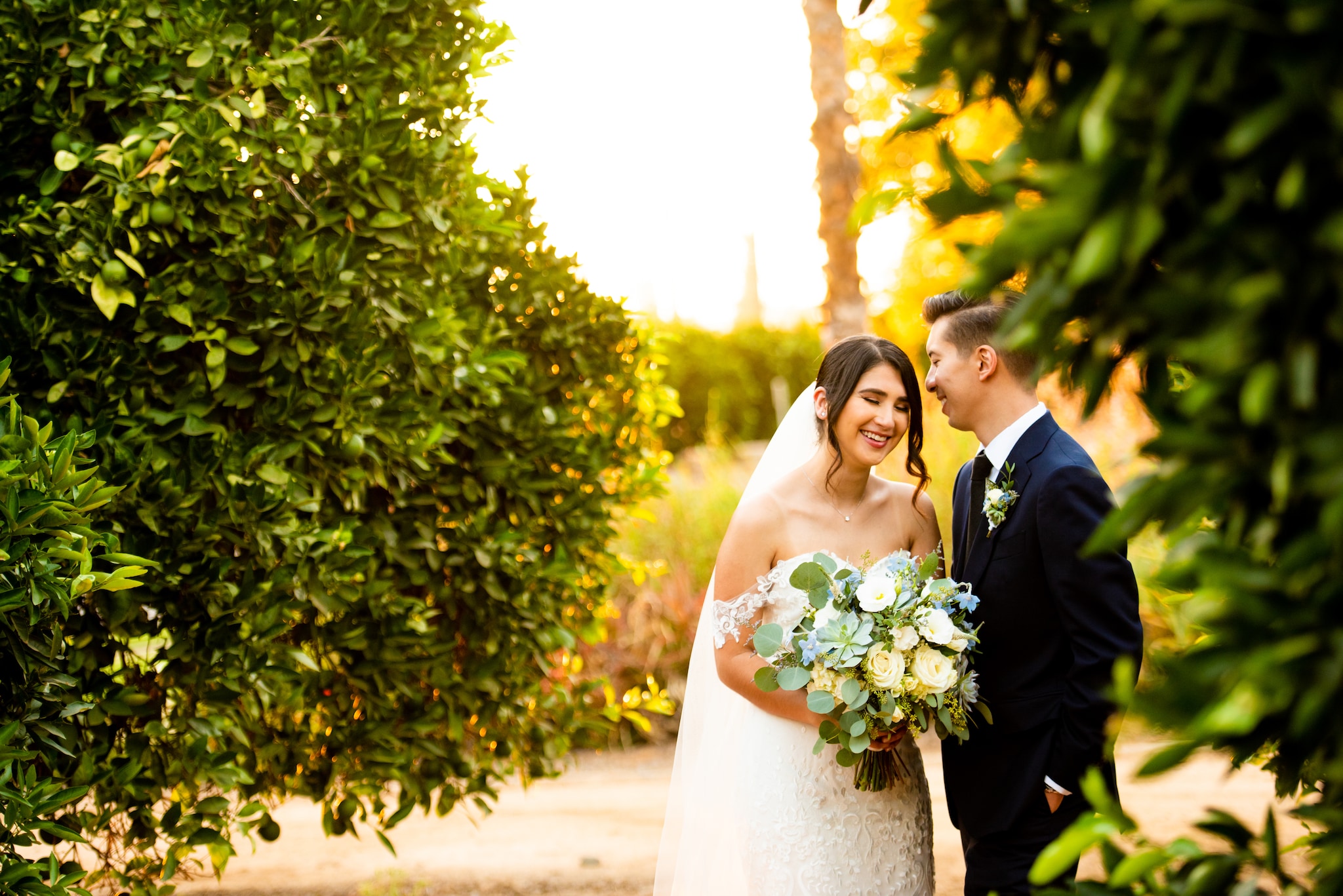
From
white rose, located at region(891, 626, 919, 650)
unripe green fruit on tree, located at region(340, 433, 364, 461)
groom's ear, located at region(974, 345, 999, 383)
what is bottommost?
white rose, located at region(891, 626, 919, 650)

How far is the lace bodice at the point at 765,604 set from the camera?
3254 millimetres

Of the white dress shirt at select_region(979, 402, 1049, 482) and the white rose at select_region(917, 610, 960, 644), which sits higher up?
the white dress shirt at select_region(979, 402, 1049, 482)

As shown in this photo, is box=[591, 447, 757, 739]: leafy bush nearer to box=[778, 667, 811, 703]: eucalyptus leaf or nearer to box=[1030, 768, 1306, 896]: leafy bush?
box=[778, 667, 811, 703]: eucalyptus leaf

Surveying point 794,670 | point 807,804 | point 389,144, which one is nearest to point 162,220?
point 389,144

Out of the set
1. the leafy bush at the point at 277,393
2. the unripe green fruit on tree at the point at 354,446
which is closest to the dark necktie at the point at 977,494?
the leafy bush at the point at 277,393

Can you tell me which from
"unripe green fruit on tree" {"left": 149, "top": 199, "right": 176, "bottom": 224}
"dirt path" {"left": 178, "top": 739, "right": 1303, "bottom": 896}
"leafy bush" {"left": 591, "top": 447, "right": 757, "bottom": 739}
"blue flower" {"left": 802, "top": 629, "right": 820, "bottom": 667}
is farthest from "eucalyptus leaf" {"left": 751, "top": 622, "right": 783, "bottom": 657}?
"leafy bush" {"left": 591, "top": 447, "right": 757, "bottom": 739}

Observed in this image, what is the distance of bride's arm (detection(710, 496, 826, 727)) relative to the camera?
325cm

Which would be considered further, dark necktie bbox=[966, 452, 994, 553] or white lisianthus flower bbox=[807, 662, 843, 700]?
dark necktie bbox=[966, 452, 994, 553]

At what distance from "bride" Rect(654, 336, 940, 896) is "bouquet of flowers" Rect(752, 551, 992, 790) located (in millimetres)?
155

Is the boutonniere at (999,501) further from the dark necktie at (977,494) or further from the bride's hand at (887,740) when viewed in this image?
the bride's hand at (887,740)

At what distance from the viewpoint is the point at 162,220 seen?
3.05m

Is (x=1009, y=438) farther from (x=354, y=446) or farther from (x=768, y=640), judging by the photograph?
(x=354, y=446)

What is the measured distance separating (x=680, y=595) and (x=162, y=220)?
18.7 ft

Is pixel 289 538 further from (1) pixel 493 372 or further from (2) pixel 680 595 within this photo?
(2) pixel 680 595
